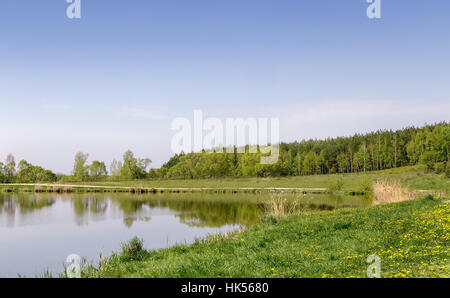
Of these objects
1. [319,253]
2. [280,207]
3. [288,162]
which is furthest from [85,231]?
[288,162]

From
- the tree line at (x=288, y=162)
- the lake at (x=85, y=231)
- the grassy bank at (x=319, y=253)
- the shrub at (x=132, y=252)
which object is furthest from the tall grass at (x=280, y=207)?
the tree line at (x=288, y=162)

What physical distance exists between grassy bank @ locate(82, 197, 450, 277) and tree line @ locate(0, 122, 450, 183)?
5320cm

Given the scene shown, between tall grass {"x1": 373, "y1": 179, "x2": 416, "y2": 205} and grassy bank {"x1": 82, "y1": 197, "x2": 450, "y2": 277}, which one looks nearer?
grassy bank {"x1": 82, "y1": 197, "x2": 450, "y2": 277}

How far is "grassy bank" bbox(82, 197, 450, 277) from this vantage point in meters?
7.01

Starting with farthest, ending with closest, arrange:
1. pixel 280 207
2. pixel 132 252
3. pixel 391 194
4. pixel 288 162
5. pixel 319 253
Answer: pixel 288 162 → pixel 391 194 → pixel 280 207 → pixel 132 252 → pixel 319 253

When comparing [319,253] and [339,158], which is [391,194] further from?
[339,158]

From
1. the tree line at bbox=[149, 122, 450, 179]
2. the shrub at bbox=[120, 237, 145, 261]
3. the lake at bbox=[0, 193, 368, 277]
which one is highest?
the tree line at bbox=[149, 122, 450, 179]

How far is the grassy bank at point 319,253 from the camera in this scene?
276 inches

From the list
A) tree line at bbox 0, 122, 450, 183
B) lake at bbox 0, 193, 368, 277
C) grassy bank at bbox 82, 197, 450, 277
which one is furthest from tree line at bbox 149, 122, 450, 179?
grassy bank at bbox 82, 197, 450, 277

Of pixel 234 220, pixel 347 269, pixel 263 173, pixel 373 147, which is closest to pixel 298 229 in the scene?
pixel 347 269

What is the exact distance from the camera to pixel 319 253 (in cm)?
852

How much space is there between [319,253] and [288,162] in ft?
251

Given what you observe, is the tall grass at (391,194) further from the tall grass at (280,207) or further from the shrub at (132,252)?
the shrub at (132,252)

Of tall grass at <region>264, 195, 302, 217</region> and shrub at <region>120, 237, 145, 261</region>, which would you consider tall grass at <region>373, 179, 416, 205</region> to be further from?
shrub at <region>120, 237, 145, 261</region>
